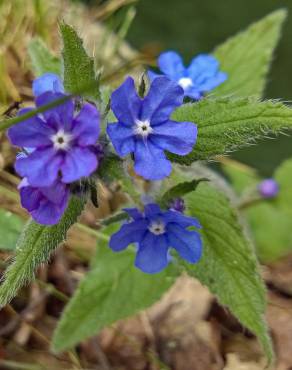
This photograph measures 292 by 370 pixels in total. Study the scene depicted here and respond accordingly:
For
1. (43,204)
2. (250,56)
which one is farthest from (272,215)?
(43,204)

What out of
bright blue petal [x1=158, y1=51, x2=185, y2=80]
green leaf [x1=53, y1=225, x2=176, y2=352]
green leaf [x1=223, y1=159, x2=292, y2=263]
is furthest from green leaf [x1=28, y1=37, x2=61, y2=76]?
green leaf [x1=223, y1=159, x2=292, y2=263]

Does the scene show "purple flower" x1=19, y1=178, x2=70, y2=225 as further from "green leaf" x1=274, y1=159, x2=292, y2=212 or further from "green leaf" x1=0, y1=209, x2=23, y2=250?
"green leaf" x1=274, y1=159, x2=292, y2=212

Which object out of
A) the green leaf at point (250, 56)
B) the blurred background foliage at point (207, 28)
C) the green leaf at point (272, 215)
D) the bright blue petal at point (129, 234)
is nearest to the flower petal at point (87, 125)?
the bright blue petal at point (129, 234)

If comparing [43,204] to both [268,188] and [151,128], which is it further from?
[268,188]

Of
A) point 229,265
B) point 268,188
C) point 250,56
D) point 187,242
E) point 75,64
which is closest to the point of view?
point 75,64

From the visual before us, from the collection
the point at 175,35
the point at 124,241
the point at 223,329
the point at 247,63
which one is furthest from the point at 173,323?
the point at 175,35

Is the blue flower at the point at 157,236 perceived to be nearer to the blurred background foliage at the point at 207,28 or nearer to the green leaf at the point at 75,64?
the green leaf at the point at 75,64

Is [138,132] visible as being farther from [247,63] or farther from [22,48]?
[22,48]

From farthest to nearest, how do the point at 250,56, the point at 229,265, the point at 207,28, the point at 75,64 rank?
1. the point at 207,28
2. the point at 250,56
3. the point at 229,265
4. the point at 75,64
